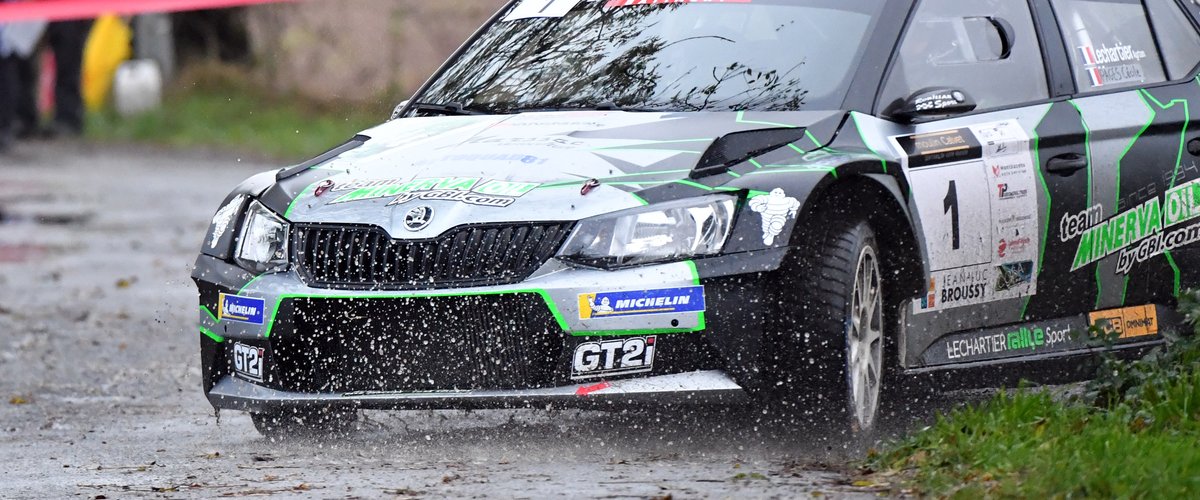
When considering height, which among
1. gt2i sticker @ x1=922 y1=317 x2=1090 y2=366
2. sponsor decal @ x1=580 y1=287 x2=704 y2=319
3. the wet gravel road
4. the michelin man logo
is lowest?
the wet gravel road

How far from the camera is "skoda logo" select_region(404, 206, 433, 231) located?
6.13 meters

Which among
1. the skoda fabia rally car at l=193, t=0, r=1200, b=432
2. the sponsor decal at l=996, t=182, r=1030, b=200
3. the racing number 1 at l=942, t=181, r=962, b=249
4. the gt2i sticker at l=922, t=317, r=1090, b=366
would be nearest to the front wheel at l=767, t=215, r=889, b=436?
the skoda fabia rally car at l=193, t=0, r=1200, b=432

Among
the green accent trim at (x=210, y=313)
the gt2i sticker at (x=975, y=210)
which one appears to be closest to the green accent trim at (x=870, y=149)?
the gt2i sticker at (x=975, y=210)

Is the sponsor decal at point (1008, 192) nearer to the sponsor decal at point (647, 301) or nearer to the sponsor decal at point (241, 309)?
the sponsor decal at point (647, 301)

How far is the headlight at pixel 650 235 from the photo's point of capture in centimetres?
599

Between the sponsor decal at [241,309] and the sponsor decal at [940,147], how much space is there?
1.90 metres

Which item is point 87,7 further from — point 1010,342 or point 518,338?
point 518,338

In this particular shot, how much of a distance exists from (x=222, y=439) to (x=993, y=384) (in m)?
2.42

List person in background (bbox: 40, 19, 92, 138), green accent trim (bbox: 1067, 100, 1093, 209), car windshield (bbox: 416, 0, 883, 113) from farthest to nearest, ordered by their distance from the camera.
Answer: person in background (bbox: 40, 19, 92, 138) → green accent trim (bbox: 1067, 100, 1093, 209) → car windshield (bbox: 416, 0, 883, 113)

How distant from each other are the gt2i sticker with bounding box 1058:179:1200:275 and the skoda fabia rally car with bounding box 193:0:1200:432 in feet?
0.04

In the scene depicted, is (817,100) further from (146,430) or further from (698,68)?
(146,430)

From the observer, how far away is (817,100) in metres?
6.66

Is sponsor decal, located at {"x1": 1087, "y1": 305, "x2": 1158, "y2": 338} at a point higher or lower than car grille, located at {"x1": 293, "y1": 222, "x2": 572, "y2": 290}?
lower

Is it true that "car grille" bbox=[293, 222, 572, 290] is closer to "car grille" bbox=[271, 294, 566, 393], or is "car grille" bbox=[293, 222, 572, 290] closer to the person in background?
"car grille" bbox=[271, 294, 566, 393]
